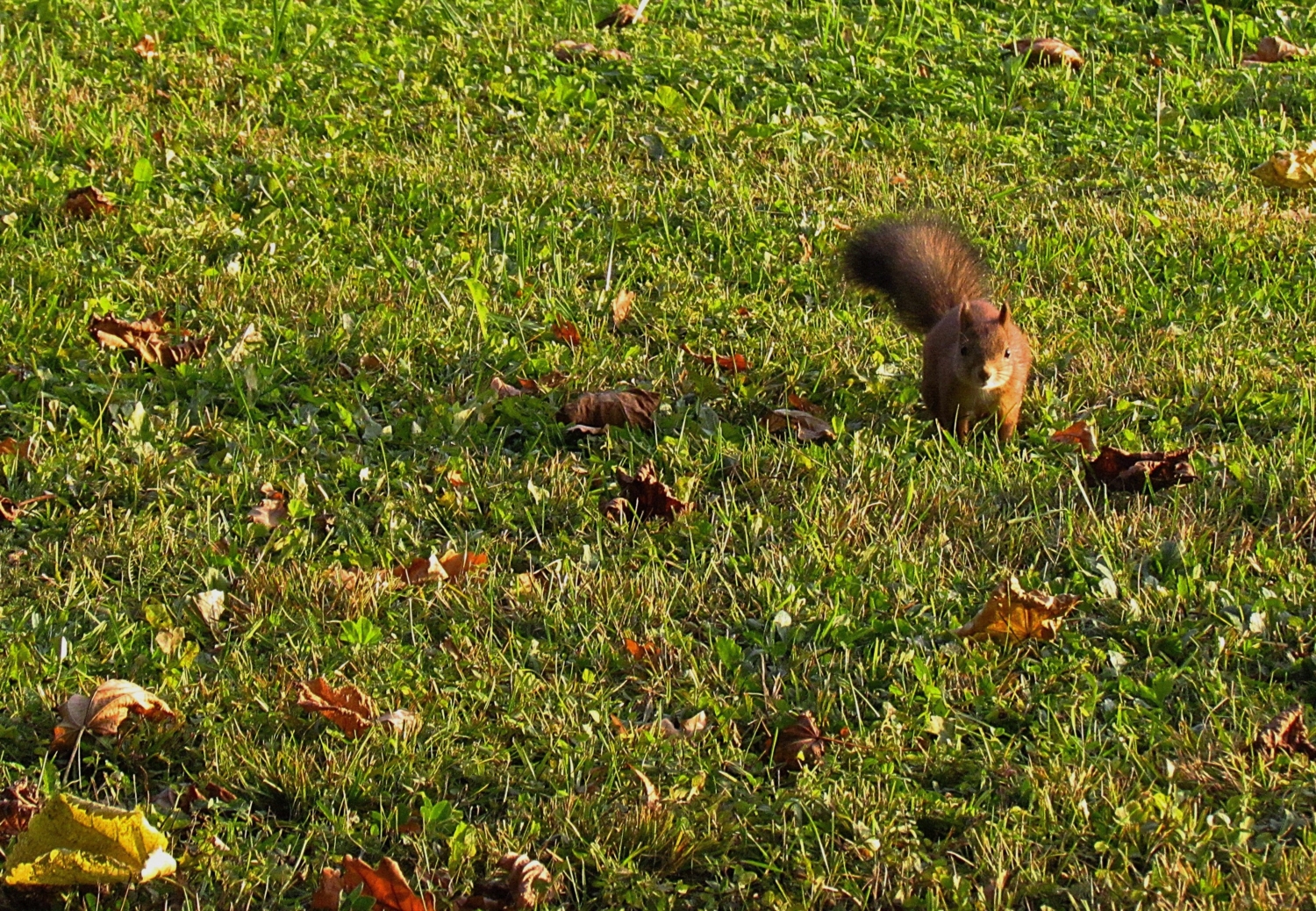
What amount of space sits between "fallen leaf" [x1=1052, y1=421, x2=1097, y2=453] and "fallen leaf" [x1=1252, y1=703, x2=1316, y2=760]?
1.16 metres

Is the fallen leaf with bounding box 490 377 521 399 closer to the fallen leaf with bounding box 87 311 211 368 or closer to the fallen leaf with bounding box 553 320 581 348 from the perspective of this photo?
the fallen leaf with bounding box 553 320 581 348

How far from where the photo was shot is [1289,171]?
18.2 feet

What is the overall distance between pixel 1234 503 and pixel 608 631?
4.84 feet

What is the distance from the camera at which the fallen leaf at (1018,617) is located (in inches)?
122

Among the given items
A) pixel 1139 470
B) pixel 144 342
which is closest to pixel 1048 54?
pixel 1139 470

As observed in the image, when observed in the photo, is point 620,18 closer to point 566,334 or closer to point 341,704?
point 566,334

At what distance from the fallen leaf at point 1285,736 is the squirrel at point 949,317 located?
1233 mm

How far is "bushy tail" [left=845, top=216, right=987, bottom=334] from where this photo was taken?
4.29m

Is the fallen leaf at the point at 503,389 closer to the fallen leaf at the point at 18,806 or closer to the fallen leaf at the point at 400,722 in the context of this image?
the fallen leaf at the point at 400,722

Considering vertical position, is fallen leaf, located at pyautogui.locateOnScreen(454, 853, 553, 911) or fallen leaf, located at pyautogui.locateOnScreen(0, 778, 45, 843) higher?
fallen leaf, located at pyautogui.locateOnScreen(454, 853, 553, 911)

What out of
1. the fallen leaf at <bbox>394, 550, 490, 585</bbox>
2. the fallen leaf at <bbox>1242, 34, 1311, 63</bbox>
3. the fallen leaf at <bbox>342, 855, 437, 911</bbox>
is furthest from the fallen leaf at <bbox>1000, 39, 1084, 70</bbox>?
the fallen leaf at <bbox>342, 855, 437, 911</bbox>

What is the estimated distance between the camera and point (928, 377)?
4.06 meters

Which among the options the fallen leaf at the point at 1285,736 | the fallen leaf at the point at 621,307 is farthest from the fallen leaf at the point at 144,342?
the fallen leaf at the point at 1285,736

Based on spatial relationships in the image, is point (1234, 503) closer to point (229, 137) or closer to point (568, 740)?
point (568, 740)
